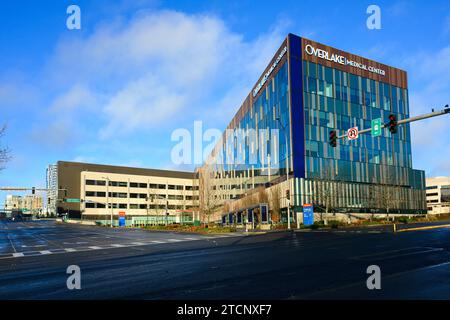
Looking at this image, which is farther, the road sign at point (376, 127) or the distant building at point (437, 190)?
the distant building at point (437, 190)

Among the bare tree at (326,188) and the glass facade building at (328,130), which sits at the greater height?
the glass facade building at (328,130)

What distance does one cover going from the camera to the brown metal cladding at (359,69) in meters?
68.0

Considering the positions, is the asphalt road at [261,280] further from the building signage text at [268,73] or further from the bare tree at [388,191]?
the building signage text at [268,73]

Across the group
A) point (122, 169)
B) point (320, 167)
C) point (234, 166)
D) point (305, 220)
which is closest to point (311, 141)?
point (320, 167)

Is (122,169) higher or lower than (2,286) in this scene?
higher

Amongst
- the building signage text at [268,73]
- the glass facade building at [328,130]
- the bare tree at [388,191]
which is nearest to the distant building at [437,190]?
the glass facade building at [328,130]

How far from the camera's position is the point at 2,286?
11867 millimetres

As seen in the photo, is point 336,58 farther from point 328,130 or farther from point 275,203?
point 275,203

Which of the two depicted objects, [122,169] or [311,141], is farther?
[122,169]

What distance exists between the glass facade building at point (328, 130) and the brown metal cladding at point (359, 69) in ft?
0.57

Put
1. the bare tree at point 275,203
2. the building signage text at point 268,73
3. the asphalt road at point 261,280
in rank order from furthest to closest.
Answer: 1. the building signage text at point 268,73
2. the bare tree at point 275,203
3. the asphalt road at point 261,280
